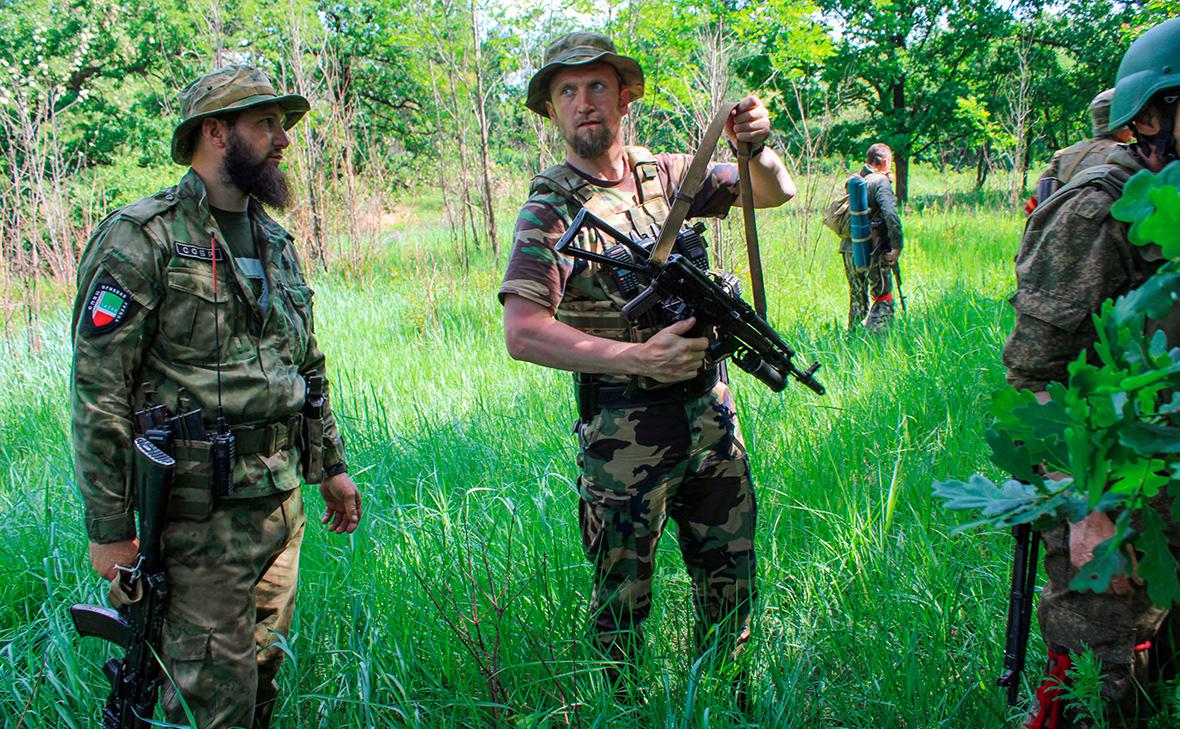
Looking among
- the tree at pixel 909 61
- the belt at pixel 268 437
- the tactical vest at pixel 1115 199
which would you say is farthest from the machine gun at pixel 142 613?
the tree at pixel 909 61

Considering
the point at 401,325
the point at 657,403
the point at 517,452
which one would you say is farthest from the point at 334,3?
the point at 657,403

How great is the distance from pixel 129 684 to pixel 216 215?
3.85 feet

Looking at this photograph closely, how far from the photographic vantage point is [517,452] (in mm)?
3574

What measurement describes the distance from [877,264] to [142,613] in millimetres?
5130

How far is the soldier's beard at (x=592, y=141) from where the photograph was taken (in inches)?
87.4

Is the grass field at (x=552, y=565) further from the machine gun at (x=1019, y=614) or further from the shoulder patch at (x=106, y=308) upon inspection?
the shoulder patch at (x=106, y=308)

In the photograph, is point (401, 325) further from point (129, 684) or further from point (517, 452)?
point (129, 684)

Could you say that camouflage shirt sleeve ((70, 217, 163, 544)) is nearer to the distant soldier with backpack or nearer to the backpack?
the distant soldier with backpack

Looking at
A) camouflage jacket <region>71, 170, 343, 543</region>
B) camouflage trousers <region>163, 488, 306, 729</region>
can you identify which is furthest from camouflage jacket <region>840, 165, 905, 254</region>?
camouflage trousers <region>163, 488, 306, 729</region>

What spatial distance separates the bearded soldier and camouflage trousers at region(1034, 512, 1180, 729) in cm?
79

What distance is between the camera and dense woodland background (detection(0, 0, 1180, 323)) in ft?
23.1

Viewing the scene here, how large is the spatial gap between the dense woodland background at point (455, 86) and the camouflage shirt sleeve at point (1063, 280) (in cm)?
380

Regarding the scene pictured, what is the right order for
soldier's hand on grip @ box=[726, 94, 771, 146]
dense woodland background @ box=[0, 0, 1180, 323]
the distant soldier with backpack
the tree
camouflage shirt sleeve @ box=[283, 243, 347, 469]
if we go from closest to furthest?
soldier's hand on grip @ box=[726, 94, 771, 146] < camouflage shirt sleeve @ box=[283, 243, 347, 469] < the distant soldier with backpack < dense woodland background @ box=[0, 0, 1180, 323] < the tree

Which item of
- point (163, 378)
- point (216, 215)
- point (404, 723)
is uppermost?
point (216, 215)
